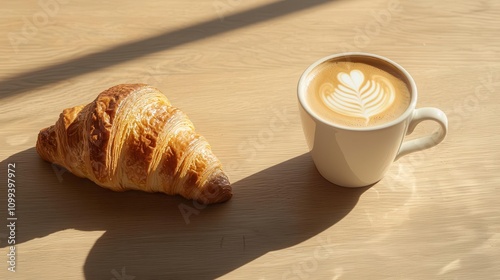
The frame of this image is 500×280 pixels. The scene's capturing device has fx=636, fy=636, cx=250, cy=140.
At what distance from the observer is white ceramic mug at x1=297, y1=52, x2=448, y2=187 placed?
34.7 inches

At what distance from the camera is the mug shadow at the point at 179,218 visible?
0.92 meters

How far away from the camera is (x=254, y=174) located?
1025mm

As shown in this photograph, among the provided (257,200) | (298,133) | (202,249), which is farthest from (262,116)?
(202,249)

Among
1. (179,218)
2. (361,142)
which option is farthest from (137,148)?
(361,142)

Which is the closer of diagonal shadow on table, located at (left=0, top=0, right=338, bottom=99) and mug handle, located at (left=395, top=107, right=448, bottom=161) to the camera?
mug handle, located at (left=395, top=107, right=448, bottom=161)

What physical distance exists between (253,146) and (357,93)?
21cm

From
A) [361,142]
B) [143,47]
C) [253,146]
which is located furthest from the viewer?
[143,47]

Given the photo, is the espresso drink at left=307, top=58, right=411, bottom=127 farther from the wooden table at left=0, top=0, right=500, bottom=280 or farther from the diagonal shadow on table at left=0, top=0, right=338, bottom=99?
the diagonal shadow on table at left=0, top=0, right=338, bottom=99

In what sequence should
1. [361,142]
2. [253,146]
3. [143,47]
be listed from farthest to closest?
[143,47], [253,146], [361,142]

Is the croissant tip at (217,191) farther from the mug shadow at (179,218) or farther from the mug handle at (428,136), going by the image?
the mug handle at (428,136)

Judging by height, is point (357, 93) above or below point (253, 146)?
above

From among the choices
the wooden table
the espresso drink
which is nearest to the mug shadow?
the wooden table

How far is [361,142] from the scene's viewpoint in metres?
0.89

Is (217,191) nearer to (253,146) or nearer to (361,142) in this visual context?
(253,146)
